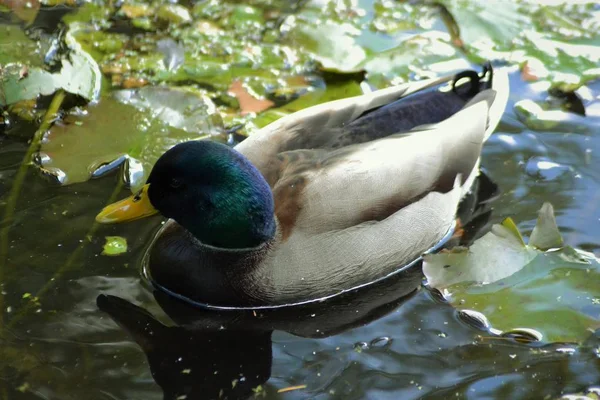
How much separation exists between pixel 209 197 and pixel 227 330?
72 centimetres

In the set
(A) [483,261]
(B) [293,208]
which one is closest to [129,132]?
(B) [293,208]

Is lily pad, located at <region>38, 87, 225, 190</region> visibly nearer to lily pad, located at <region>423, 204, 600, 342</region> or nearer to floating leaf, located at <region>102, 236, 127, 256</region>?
floating leaf, located at <region>102, 236, 127, 256</region>

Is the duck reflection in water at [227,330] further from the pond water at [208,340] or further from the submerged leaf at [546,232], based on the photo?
the submerged leaf at [546,232]

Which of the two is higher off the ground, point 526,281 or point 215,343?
point 526,281

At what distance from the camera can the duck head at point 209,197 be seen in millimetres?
4668

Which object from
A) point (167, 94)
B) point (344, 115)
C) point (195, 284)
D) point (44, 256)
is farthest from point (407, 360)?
point (167, 94)

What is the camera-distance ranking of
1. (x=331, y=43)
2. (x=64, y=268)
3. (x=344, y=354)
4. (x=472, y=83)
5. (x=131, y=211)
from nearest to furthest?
(x=344, y=354) → (x=131, y=211) → (x=64, y=268) → (x=472, y=83) → (x=331, y=43)

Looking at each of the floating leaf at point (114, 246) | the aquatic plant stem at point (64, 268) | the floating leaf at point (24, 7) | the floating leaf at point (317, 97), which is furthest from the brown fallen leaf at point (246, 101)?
the floating leaf at point (24, 7)

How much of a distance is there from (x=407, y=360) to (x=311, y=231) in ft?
2.83

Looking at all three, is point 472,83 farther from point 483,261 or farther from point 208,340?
point 208,340

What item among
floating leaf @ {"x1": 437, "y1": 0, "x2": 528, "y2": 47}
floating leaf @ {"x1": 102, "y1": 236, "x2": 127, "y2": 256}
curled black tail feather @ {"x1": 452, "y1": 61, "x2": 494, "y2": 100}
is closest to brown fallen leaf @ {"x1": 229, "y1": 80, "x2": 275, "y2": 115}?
curled black tail feather @ {"x1": 452, "y1": 61, "x2": 494, "y2": 100}

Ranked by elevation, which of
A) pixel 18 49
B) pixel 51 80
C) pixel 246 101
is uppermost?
pixel 51 80

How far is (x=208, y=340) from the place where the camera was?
465 cm

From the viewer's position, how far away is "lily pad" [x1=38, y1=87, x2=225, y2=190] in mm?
5609
